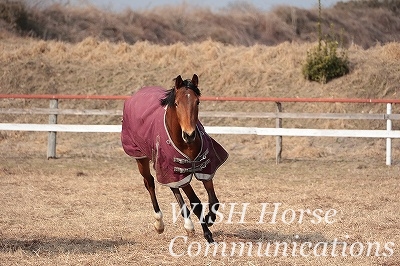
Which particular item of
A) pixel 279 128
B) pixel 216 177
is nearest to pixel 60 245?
pixel 216 177

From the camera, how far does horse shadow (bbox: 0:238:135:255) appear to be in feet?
18.7

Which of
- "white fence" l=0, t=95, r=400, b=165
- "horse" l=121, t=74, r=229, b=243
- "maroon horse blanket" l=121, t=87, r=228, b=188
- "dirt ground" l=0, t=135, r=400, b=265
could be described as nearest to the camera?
"dirt ground" l=0, t=135, r=400, b=265

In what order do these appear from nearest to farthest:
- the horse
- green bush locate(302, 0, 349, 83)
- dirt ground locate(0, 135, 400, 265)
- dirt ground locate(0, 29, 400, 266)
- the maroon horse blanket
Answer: dirt ground locate(0, 135, 400, 265), the horse, dirt ground locate(0, 29, 400, 266), the maroon horse blanket, green bush locate(302, 0, 349, 83)

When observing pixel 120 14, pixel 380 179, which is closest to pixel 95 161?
pixel 380 179

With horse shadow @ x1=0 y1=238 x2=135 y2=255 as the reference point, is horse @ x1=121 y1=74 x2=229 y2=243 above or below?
above

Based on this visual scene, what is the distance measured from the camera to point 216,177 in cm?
1075

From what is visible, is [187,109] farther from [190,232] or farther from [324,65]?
[324,65]

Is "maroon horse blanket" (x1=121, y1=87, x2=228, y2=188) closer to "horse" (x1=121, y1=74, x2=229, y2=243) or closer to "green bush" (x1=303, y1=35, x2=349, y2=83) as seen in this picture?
"horse" (x1=121, y1=74, x2=229, y2=243)

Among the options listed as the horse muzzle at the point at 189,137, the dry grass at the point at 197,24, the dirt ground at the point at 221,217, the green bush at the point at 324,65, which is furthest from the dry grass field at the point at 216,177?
the dry grass at the point at 197,24

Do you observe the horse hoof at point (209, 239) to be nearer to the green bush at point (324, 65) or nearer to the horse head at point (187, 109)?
the horse head at point (187, 109)

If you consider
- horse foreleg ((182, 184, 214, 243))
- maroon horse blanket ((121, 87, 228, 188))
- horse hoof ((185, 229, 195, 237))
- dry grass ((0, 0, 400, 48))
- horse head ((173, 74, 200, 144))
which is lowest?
horse hoof ((185, 229, 195, 237))

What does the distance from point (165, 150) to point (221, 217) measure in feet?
5.22

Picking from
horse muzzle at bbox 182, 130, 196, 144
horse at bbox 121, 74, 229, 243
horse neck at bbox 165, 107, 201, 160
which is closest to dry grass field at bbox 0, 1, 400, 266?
horse at bbox 121, 74, 229, 243

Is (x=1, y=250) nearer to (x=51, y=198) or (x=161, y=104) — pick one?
(x=161, y=104)
